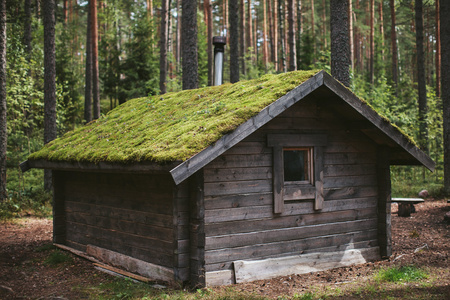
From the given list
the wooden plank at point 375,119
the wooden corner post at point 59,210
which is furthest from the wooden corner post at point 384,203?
the wooden corner post at point 59,210

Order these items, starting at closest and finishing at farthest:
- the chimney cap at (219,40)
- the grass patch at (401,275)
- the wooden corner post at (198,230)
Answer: the wooden corner post at (198,230) → the grass patch at (401,275) → the chimney cap at (219,40)

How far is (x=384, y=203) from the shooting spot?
942 centimetres

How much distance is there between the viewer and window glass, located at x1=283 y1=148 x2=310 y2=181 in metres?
8.41

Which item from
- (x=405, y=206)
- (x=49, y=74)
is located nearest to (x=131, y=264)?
(x=405, y=206)

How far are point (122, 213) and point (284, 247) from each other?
3.30m

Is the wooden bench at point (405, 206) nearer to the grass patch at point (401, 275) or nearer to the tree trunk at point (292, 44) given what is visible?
the grass patch at point (401, 275)

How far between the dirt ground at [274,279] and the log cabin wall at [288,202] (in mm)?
567

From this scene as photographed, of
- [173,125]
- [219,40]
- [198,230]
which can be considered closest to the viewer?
[198,230]

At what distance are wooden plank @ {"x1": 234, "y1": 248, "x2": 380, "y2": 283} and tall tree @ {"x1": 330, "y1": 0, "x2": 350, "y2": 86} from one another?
5.15m

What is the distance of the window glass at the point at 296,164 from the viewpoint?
27.6 feet

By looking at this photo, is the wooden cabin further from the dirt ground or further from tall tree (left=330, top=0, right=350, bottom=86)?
tall tree (left=330, top=0, right=350, bottom=86)

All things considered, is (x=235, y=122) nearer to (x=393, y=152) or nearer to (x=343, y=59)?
(x=393, y=152)

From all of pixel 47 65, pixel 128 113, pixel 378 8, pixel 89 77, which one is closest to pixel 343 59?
pixel 128 113

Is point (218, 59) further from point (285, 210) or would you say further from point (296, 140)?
point (285, 210)
